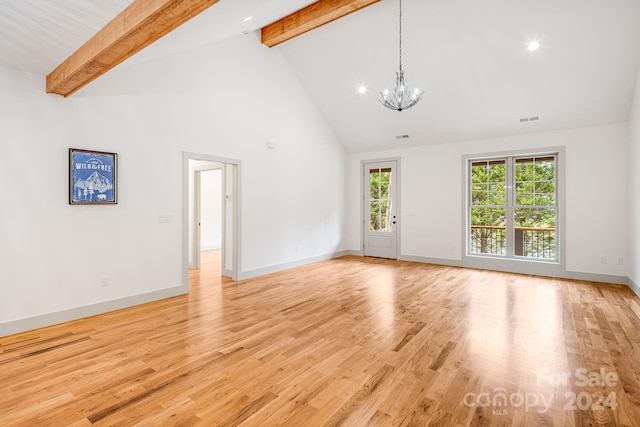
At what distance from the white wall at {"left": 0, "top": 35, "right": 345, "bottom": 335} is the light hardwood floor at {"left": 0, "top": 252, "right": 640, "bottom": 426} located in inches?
21.6

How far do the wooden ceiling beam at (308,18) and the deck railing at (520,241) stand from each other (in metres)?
5.04

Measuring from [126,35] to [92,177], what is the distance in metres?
2.15

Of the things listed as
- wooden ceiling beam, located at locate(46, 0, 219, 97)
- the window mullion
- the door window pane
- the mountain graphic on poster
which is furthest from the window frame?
the mountain graphic on poster

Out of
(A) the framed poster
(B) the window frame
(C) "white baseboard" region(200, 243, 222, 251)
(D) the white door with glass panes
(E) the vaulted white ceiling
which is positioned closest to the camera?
(E) the vaulted white ceiling

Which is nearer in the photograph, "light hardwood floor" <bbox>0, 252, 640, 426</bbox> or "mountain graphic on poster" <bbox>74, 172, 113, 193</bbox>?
"light hardwood floor" <bbox>0, 252, 640, 426</bbox>

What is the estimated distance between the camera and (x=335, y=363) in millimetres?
2668

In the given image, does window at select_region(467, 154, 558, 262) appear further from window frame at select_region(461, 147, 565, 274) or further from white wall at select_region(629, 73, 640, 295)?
white wall at select_region(629, 73, 640, 295)

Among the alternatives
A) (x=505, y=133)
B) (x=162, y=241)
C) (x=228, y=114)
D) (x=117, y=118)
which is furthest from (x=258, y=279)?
(x=505, y=133)

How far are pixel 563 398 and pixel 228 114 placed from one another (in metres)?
5.41

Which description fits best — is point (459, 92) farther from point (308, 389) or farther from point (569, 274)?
point (308, 389)

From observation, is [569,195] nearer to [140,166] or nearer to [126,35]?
[126,35]

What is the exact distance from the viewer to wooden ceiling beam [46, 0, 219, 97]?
2.01 meters

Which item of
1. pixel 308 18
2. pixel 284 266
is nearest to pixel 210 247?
pixel 284 266

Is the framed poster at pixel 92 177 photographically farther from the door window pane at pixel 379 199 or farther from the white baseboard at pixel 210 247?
the door window pane at pixel 379 199
